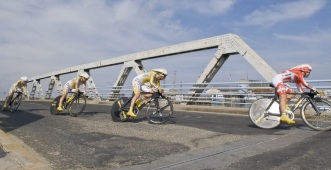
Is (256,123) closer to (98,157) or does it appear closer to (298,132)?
(298,132)

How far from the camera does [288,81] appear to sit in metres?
6.99

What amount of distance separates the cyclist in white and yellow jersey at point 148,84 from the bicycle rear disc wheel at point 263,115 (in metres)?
2.25

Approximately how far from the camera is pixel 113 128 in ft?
23.5

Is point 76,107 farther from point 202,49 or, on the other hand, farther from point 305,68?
point 202,49

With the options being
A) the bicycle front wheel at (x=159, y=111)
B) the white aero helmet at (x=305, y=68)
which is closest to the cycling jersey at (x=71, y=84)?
the bicycle front wheel at (x=159, y=111)

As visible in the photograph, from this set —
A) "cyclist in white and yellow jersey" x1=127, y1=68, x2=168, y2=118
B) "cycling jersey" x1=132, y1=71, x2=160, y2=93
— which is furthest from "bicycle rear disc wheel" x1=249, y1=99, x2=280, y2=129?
"cycling jersey" x1=132, y1=71, x2=160, y2=93

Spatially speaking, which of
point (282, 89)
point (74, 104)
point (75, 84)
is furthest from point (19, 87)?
point (282, 89)

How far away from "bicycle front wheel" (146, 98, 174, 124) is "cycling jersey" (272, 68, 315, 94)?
8.49 ft

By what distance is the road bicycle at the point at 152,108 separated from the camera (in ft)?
27.1

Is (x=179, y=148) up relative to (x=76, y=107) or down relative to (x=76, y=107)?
down

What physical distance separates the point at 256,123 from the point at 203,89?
840 centimetres

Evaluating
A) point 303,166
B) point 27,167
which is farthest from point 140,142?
point 303,166

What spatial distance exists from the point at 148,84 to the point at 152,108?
63cm

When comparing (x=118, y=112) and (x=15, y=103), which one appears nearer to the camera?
(x=118, y=112)
